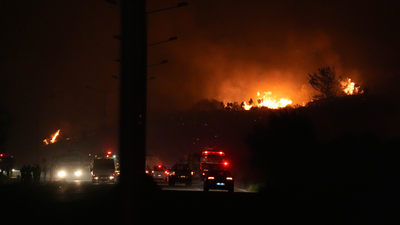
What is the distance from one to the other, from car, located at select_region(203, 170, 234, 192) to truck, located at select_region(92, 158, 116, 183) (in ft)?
52.9

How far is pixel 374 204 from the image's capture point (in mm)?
17594

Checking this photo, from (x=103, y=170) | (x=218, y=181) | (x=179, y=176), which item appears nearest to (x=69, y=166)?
(x=103, y=170)

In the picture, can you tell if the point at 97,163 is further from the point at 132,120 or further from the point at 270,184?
the point at 132,120

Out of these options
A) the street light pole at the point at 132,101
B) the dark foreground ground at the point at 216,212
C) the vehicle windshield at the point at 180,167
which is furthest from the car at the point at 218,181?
the street light pole at the point at 132,101

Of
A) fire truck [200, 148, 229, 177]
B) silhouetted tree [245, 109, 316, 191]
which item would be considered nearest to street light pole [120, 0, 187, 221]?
silhouetted tree [245, 109, 316, 191]

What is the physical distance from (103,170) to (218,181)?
17.2 metres

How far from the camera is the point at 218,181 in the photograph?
97.8ft

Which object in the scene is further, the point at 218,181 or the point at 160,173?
the point at 160,173

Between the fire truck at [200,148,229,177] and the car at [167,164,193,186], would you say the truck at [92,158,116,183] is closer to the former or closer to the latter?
the car at [167,164,193,186]

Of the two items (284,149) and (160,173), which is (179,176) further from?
(284,149)

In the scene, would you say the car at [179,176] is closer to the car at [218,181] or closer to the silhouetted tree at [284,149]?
the silhouetted tree at [284,149]

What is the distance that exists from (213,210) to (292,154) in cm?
2211

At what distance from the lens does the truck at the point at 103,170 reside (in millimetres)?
42094

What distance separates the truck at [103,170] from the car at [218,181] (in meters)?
16.1
